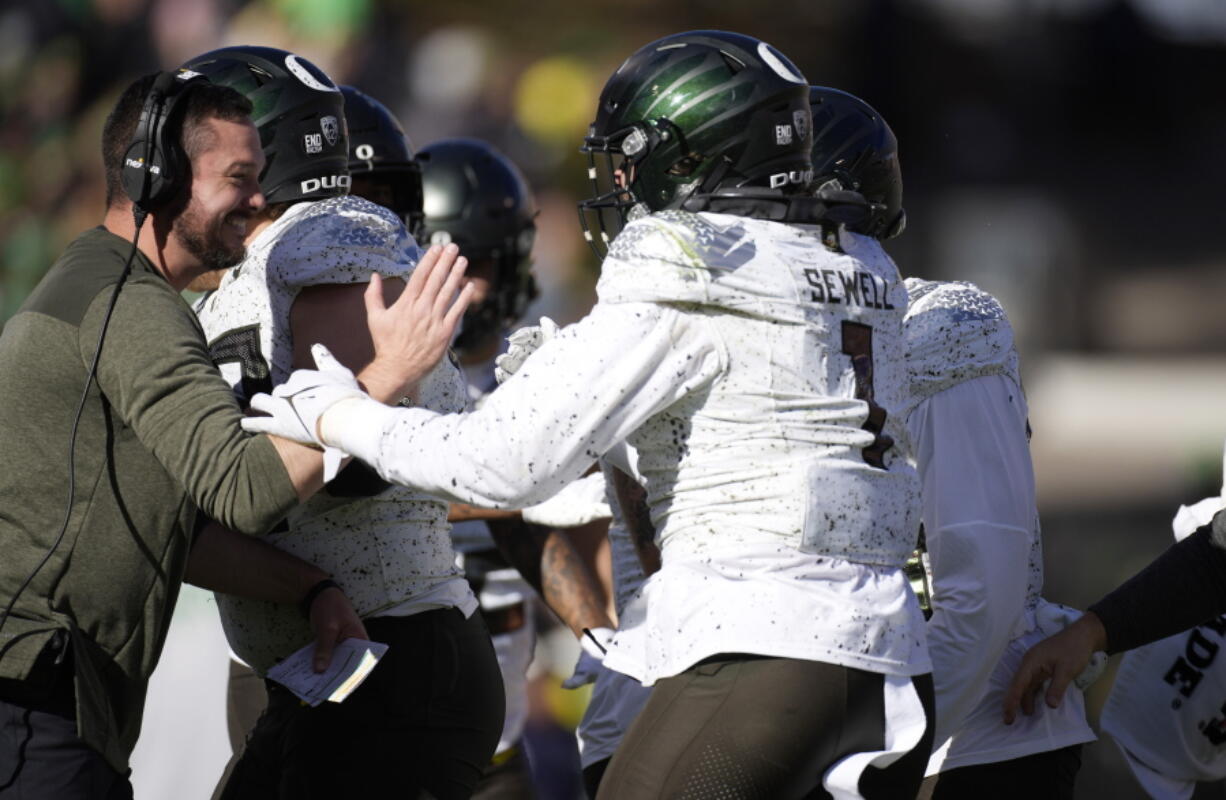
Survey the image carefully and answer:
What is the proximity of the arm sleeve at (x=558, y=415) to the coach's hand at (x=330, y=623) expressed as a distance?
50 cm

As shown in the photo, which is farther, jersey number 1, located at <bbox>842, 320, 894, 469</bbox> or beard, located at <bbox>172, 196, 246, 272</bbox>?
beard, located at <bbox>172, 196, 246, 272</bbox>

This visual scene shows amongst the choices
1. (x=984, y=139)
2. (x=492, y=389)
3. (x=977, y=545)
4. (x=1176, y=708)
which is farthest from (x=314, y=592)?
(x=984, y=139)

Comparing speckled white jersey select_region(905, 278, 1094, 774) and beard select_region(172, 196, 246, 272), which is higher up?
beard select_region(172, 196, 246, 272)

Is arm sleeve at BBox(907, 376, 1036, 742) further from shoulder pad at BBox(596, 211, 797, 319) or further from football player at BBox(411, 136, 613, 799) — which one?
football player at BBox(411, 136, 613, 799)

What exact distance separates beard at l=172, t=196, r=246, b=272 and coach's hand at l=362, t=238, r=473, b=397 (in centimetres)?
28

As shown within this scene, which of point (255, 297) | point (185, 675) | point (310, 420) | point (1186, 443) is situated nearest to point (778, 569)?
point (310, 420)

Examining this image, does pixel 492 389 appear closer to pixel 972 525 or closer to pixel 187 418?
pixel 972 525

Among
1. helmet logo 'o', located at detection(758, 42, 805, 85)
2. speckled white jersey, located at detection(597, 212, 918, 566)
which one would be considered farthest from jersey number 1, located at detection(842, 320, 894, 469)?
helmet logo 'o', located at detection(758, 42, 805, 85)

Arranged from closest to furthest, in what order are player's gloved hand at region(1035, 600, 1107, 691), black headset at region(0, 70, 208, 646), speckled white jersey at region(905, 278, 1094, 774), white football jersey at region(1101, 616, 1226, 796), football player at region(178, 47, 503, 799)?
black headset at region(0, 70, 208, 646)
football player at region(178, 47, 503, 799)
speckled white jersey at region(905, 278, 1094, 774)
player's gloved hand at region(1035, 600, 1107, 691)
white football jersey at region(1101, 616, 1226, 796)

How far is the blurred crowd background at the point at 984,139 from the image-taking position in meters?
7.84

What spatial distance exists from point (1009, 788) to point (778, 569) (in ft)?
3.45

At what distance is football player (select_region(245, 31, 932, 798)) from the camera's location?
2.19m

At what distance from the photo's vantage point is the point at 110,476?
2.32 meters

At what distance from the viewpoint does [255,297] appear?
9.20 feet
